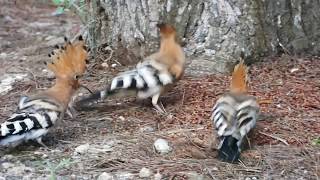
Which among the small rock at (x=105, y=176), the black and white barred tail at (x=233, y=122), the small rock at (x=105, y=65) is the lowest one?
the small rock at (x=105, y=176)

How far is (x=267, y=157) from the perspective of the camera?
448cm

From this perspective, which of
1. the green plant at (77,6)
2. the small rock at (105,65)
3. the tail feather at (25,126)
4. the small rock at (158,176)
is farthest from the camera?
the green plant at (77,6)

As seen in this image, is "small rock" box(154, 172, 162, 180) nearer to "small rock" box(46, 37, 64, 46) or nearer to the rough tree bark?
the rough tree bark

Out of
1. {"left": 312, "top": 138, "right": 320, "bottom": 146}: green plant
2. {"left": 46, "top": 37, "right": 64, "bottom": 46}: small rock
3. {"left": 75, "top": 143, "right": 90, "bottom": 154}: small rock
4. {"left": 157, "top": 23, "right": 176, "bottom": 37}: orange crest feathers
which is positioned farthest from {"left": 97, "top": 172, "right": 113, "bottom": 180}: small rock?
{"left": 46, "top": 37, "right": 64, "bottom": 46}: small rock

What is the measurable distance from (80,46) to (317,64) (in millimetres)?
1980

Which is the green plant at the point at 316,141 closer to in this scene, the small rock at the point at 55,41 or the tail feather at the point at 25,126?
the tail feather at the point at 25,126

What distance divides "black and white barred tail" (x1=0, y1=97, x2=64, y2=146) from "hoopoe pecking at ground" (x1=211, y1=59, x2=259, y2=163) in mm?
1029

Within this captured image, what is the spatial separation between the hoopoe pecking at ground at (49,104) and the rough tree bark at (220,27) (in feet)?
2.89

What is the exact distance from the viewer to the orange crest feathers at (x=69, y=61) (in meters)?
5.15

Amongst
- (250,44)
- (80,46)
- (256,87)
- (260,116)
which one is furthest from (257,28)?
(80,46)

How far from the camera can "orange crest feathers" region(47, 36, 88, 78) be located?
5152 millimetres

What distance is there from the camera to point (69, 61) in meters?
5.21

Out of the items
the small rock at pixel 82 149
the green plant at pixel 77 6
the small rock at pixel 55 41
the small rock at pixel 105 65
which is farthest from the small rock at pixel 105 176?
the small rock at pixel 55 41

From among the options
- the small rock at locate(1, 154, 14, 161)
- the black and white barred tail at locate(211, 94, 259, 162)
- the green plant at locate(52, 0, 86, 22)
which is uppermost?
the green plant at locate(52, 0, 86, 22)
